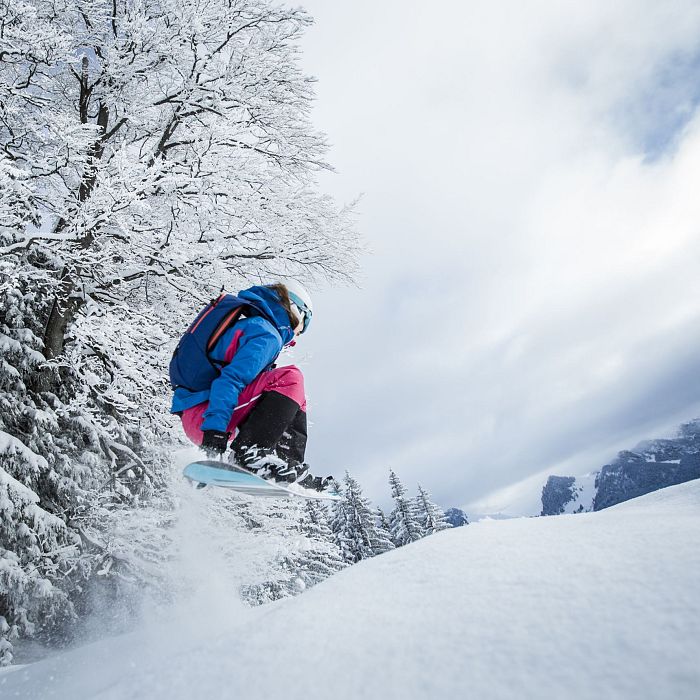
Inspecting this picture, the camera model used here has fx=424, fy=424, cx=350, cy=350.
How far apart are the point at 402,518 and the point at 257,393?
2686 centimetres

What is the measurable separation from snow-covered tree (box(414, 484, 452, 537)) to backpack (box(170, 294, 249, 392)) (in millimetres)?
27365

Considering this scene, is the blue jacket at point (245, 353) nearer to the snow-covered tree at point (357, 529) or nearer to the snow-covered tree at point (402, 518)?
the snow-covered tree at point (357, 529)

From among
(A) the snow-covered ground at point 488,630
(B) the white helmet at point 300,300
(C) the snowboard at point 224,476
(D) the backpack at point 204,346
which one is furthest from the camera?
(B) the white helmet at point 300,300

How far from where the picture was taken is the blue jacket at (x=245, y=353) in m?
2.73

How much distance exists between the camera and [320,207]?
628cm

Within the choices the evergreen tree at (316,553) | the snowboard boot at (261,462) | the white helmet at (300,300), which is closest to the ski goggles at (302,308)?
the white helmet at (300,300)

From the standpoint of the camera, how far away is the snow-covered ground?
78 cm

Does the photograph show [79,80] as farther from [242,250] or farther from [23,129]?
[242,250]

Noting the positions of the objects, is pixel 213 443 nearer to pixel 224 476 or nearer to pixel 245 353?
pixel 224 476

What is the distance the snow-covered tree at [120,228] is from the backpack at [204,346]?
1573mm

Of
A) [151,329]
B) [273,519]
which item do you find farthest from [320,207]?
[273,519]

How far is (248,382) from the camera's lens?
276 centimetres

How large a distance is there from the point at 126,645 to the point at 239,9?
264 inches

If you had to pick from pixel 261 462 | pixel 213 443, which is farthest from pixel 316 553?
pixel 213 443
